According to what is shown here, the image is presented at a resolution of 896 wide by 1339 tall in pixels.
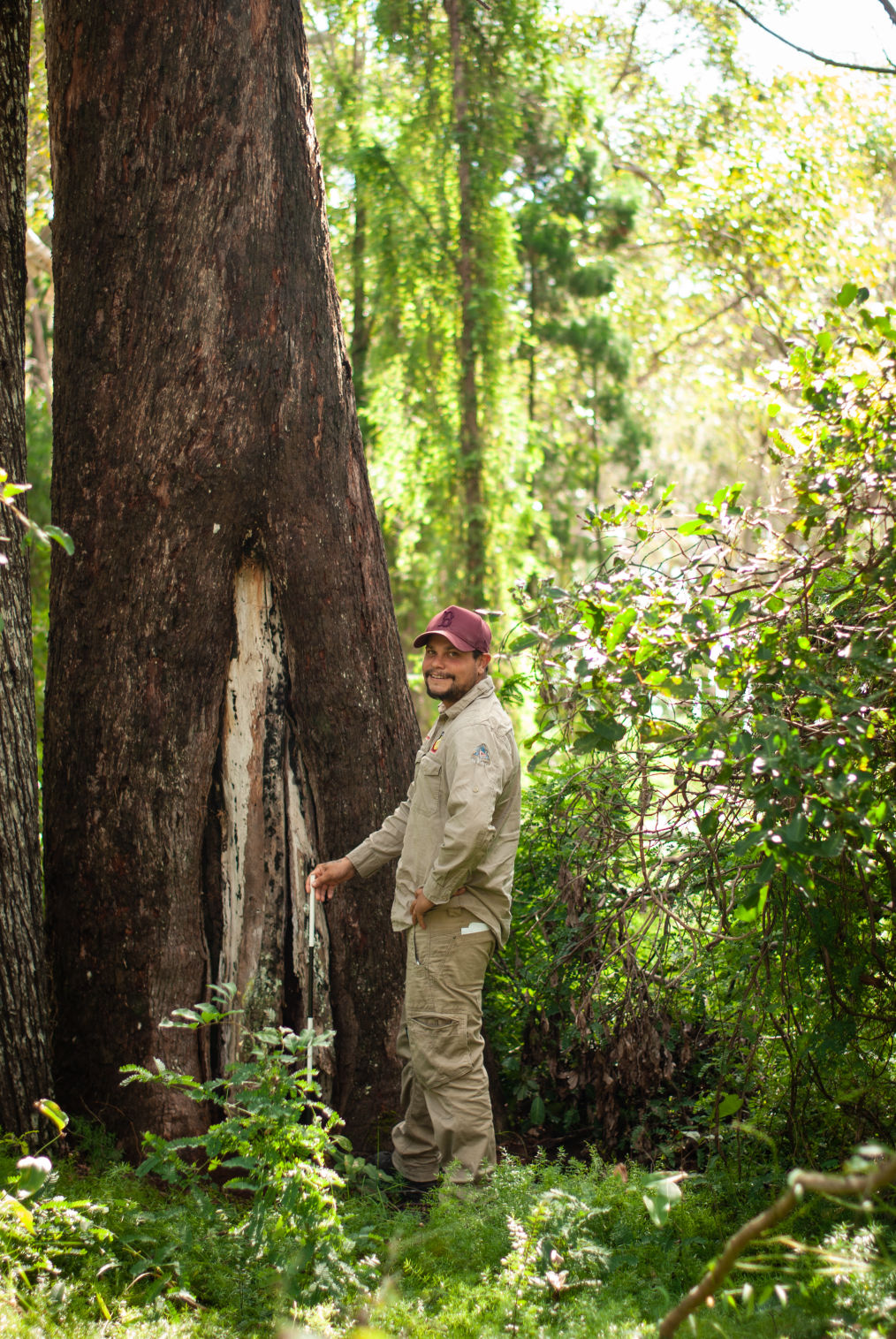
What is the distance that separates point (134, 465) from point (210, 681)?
901 mm

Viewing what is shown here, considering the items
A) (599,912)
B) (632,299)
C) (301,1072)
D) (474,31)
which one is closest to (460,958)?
(599,912)

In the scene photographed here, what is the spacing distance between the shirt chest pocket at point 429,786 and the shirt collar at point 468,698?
0.18m

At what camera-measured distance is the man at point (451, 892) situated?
405 centimetres

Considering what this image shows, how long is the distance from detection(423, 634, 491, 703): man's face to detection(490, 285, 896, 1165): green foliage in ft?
1.85

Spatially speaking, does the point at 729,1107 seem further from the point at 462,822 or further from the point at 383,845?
Answer: the point at 383,845

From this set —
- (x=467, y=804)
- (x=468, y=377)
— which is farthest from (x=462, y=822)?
(x=468, y=377)

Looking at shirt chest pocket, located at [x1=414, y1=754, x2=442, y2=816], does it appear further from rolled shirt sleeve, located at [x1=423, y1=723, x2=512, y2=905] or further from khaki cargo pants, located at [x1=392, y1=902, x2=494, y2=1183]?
khaki cargo pants, located at [x1=392, y1=902, x2=494, y2=1183]

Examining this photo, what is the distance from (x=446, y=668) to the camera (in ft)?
14.1

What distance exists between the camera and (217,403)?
4293 mm

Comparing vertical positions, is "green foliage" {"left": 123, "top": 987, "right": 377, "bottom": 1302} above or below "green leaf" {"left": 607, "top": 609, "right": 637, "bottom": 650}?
below

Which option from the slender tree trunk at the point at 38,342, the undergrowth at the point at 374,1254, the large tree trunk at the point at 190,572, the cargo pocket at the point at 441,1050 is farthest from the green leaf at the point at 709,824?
the slender tree trunk at the point at 38,342

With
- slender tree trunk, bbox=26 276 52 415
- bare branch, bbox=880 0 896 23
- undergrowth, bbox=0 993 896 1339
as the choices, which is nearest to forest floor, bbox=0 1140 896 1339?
undergrowth, bbox=0 993 896 1339

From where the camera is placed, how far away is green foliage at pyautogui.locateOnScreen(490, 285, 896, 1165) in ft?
9.89

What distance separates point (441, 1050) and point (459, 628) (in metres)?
1.63
